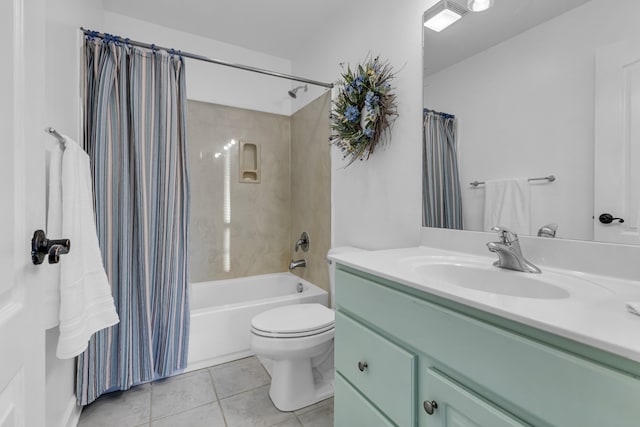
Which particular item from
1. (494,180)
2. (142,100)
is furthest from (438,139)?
(142,100)

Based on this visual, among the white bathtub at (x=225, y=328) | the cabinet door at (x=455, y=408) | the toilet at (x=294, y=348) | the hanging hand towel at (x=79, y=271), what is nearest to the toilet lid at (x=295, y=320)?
the toilet at (x=294, y=348)

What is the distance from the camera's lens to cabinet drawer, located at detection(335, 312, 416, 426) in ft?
2.71

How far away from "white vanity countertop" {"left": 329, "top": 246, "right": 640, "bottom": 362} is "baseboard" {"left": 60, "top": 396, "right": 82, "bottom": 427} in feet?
5.35

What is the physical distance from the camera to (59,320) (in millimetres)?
1124

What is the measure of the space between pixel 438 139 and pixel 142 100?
1.71m

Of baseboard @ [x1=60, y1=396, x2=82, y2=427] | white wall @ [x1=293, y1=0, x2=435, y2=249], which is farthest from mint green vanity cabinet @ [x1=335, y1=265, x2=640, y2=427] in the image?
baseboard @ [x1=60, y1=396, x2=82, y2=427]

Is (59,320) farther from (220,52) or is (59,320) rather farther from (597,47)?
(220,52)

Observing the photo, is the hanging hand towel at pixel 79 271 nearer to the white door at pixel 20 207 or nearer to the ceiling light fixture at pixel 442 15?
the white door at pixel 20 207

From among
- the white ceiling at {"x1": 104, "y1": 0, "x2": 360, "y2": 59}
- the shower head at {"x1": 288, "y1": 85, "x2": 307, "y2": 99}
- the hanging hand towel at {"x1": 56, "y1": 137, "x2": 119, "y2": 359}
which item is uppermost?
the white ceiling at {"x1": 104, "y1": 0, "x2": 360, "y2": 59}

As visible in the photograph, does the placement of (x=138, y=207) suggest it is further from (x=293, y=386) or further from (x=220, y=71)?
(x=220, y=71)

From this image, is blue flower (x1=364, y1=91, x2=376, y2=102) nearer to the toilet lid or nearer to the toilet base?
the toilet lid

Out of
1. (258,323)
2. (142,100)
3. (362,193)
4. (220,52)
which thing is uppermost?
(220,52)

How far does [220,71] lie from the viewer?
255 centimetres

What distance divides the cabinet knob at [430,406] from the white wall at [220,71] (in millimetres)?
2607
